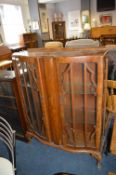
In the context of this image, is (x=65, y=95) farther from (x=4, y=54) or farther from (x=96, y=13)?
(x=96, y=13)

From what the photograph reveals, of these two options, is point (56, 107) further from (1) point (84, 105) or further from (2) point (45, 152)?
(2) point (45, 152)

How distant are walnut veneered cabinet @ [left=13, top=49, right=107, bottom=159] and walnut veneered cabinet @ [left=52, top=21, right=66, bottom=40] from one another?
6.52 m

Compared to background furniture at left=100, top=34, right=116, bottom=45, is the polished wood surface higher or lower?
lower

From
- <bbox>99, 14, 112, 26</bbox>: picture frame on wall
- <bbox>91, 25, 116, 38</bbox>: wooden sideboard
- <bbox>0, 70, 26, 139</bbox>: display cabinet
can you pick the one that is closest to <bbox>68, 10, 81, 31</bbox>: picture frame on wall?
<bbox>99, 14, 112, 26</bbox>: picture frame on wall

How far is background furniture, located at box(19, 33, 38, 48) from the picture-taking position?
18.0ft

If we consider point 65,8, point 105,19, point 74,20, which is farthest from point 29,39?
point 105,19

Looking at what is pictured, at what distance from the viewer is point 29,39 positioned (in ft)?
18.9

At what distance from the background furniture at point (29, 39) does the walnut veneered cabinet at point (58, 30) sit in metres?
1.71

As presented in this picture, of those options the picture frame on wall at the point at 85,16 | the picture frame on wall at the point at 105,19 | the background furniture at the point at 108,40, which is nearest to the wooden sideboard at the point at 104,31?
the background furniture at the point at 108,40

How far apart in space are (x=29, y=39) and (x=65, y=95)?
4887mm

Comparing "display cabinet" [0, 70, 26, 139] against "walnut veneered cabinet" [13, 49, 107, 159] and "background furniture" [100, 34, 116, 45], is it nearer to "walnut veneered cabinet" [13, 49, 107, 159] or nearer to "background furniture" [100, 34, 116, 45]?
"walnut veneered cabinet" [13, 49, 107, 159]

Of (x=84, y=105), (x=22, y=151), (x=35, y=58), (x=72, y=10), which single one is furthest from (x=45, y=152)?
(x=72, y=10)

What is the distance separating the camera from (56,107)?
142 cm

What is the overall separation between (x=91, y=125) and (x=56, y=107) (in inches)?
13.7
